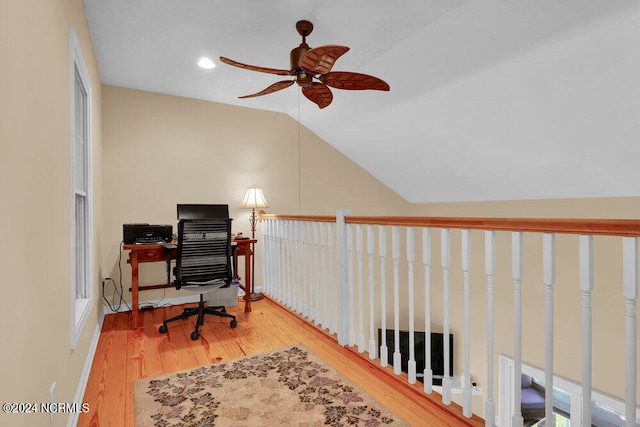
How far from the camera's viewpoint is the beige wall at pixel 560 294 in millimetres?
3545

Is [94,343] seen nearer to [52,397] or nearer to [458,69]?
[52,397]

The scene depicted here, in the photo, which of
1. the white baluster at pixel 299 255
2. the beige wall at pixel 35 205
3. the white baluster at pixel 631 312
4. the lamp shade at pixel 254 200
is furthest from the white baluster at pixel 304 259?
the white baluster at pixel 631 312

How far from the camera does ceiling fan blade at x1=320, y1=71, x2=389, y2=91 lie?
2.36m

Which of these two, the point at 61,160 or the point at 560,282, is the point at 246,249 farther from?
the point at 560,282

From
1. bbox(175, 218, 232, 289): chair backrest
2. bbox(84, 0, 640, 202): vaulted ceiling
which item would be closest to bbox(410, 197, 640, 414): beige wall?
bbox(84, 0, 640, 202): vaulted ceiling

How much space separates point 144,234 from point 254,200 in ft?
4.33

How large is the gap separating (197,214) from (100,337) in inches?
55.7

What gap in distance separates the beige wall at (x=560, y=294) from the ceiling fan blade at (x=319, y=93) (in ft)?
9.81

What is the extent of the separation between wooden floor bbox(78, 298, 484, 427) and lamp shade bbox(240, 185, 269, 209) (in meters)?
1.21

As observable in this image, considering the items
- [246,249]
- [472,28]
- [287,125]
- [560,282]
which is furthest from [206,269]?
[560,282]

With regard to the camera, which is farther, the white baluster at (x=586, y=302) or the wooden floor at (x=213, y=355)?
the wooden floor at (x=213, y=355)

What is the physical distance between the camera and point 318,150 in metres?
5.01

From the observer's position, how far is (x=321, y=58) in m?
2.10

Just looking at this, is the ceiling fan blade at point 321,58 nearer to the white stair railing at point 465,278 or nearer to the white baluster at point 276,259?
the white stair railing at point 465,278
